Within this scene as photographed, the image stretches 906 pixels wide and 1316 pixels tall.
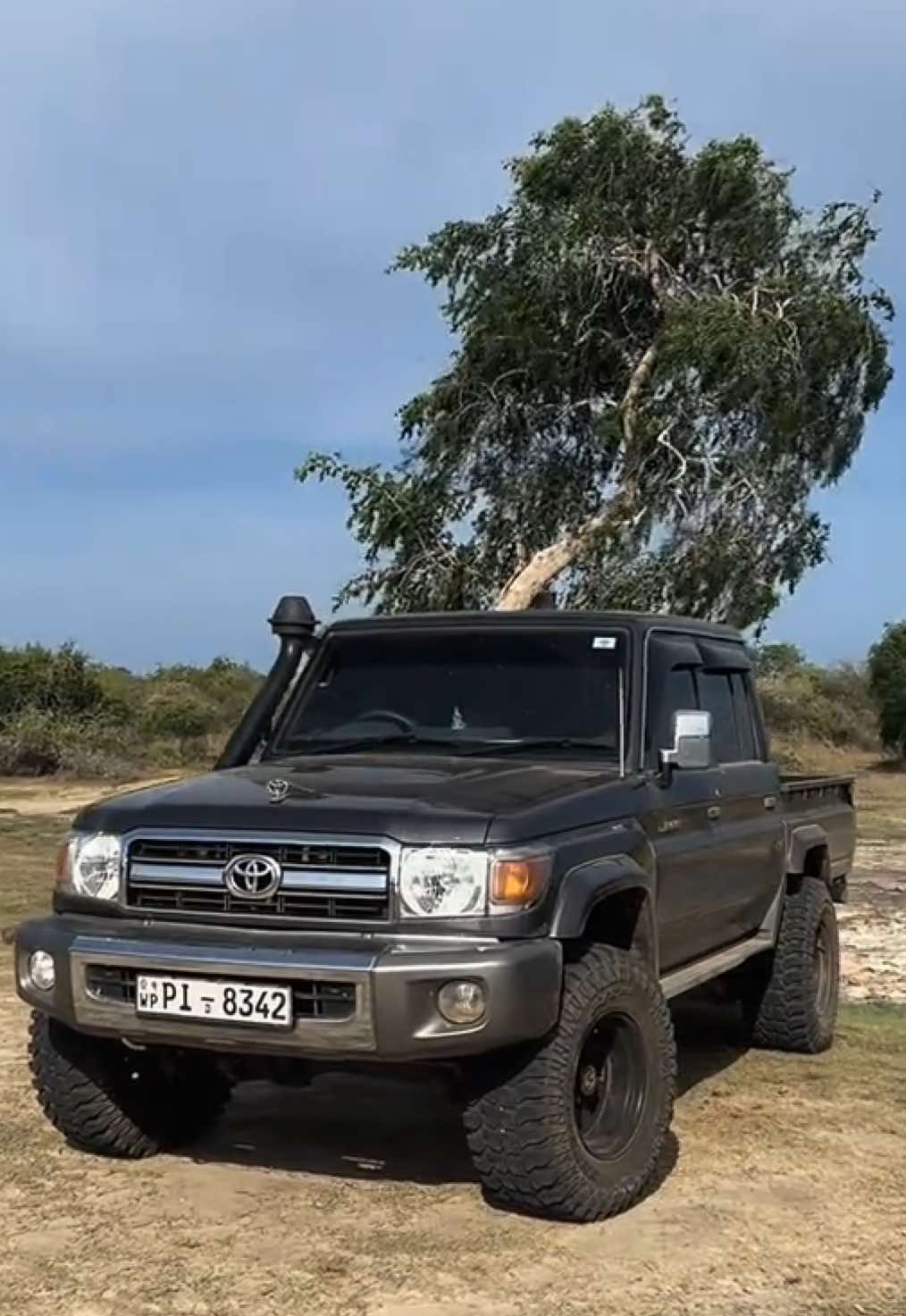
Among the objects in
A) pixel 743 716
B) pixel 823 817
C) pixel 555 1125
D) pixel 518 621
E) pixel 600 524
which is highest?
pixel 600 524

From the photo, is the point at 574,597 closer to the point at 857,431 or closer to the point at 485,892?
the point at 857,431

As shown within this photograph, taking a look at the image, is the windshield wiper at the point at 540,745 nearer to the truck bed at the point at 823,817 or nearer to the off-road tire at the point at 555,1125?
the off-road tire at the point at 555,1125

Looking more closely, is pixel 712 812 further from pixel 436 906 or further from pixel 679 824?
pixel 436 906

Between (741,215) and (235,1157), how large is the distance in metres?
18.2

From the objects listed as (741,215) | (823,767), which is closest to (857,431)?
(741,215)

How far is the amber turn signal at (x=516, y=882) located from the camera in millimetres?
4441

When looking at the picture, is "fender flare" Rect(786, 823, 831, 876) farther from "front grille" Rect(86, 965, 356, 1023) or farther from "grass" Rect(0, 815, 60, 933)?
"grass" Rect(0, 815, 60, 933)

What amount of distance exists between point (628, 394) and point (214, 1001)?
17.5 metres

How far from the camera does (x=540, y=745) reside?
221 inches

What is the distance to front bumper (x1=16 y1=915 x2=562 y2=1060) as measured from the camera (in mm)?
4320

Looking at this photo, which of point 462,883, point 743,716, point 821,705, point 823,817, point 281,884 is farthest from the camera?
point 821,705

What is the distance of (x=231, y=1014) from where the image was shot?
14.7ft

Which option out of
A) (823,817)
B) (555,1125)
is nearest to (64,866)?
(555,1125)

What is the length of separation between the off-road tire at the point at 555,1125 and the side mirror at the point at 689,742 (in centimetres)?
91
